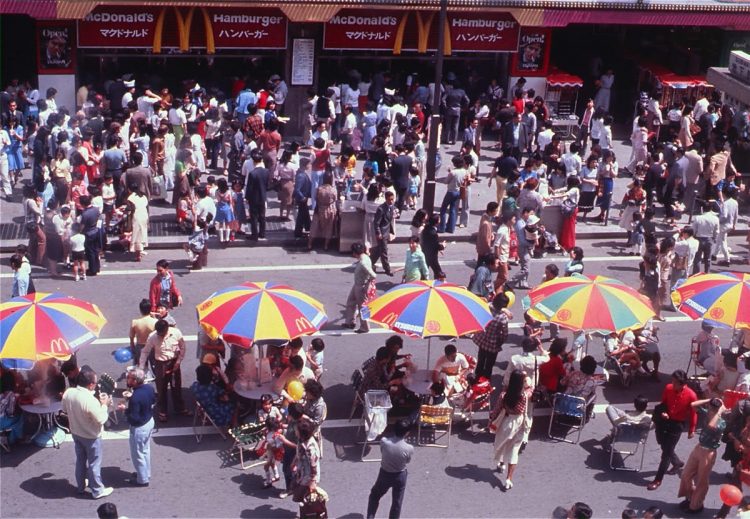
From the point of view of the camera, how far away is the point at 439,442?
1497cm

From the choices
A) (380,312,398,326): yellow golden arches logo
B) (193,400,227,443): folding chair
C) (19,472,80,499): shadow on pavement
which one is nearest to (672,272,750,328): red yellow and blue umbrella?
(380,312,398,326): yellow golden arches logo

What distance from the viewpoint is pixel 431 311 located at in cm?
1466

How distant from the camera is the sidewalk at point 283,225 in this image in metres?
21.5

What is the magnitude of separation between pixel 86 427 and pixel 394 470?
11.4 ft

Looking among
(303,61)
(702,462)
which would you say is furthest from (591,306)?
(303,61)

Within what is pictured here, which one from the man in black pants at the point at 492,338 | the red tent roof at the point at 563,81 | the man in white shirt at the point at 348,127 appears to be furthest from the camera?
the red tent roof at the point at 563,81

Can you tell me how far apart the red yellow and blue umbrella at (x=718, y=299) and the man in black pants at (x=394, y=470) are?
16.5ft

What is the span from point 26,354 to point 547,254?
450 inches

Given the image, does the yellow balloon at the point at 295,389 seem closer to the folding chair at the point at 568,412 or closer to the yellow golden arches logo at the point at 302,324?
the yellow golden arches logo at the point at 302,324


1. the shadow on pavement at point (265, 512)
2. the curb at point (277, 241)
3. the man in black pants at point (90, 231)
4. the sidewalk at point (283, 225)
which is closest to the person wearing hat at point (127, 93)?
the sidewalk at point (283, 225)

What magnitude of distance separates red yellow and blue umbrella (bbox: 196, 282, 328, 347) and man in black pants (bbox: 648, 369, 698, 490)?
432 centimetres

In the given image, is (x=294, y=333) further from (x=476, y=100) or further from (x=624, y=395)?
(x=476, y=100)

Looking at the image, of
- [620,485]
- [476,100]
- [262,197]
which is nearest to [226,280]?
[262,197]

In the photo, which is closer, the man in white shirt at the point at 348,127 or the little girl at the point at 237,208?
the little girl at the point at 237,208
